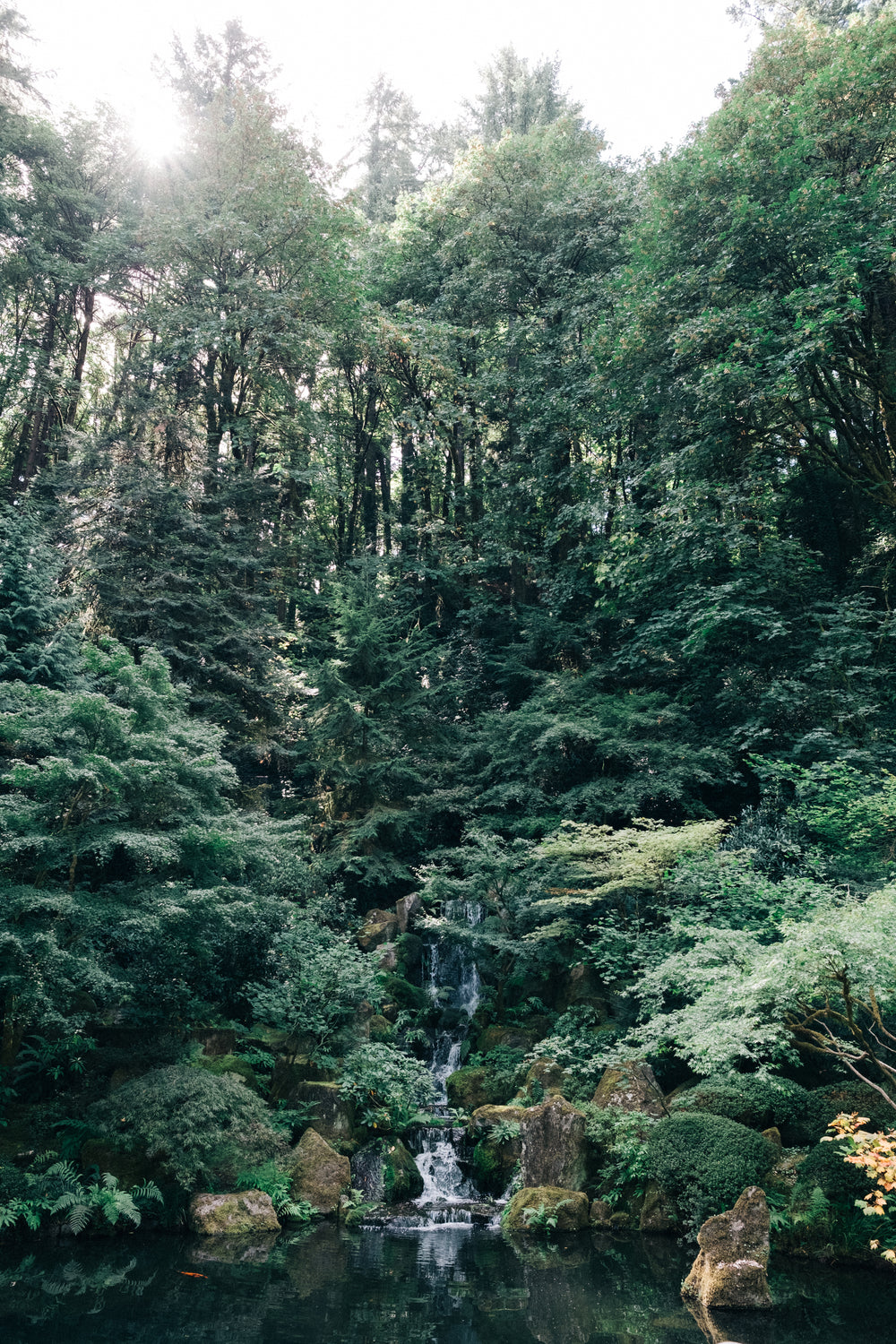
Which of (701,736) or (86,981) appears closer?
(86,981)

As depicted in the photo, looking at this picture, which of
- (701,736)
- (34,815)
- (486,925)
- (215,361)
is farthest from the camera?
(215,361)

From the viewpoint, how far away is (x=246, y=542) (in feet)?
55.7

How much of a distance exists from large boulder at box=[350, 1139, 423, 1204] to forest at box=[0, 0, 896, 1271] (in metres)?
0.09

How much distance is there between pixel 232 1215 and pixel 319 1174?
1206mm

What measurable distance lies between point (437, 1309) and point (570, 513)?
1430 centimetres

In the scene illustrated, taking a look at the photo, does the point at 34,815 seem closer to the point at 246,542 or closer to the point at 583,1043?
the point at 583,1043

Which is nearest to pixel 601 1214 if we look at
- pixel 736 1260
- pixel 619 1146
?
pixel 619 1146

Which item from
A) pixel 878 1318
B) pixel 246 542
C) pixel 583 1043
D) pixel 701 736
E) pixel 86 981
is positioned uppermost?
pixel 246 542

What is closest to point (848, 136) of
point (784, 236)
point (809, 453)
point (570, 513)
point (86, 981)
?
point (784, 236)

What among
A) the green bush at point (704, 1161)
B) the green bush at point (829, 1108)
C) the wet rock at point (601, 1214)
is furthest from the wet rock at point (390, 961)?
the green bush at point (829, 1108)

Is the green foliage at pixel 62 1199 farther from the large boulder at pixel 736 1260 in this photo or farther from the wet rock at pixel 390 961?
the wet rock at pixel 390 961

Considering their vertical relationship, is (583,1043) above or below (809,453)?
below

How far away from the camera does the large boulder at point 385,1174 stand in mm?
9758

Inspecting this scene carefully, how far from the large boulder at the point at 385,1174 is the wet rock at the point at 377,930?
13.2 feet
